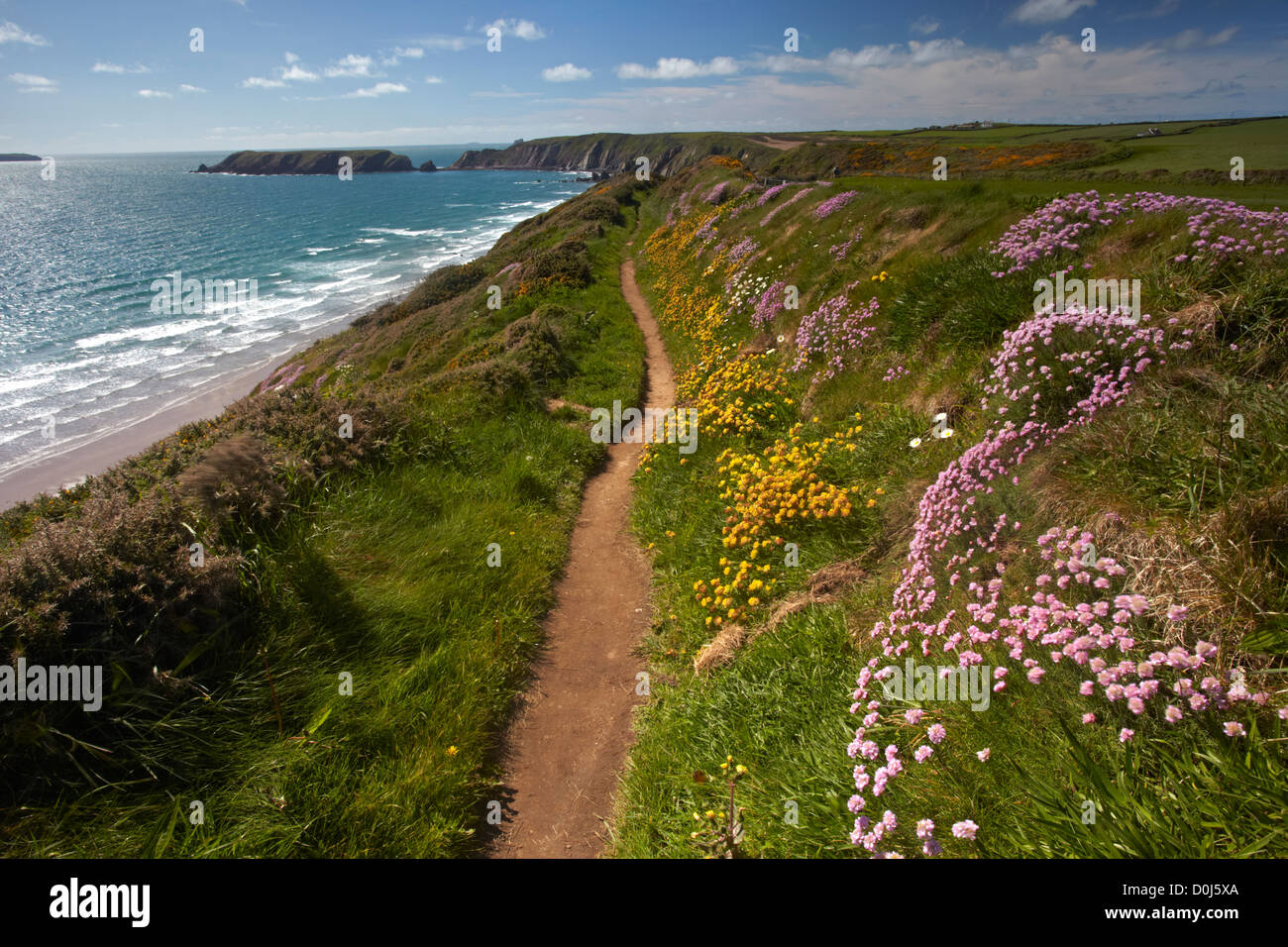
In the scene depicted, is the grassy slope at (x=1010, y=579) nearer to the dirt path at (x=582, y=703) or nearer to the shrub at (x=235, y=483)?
the dirt path at (x=582, y=703)

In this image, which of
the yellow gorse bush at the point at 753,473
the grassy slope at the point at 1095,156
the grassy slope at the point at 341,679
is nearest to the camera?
the grassy slope at the point at 341,679

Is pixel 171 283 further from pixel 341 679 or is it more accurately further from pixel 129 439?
pixel 341 679

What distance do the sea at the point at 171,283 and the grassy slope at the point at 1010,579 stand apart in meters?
25.8

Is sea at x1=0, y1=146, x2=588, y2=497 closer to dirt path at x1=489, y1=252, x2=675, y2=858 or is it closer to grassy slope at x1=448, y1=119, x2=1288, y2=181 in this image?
dirt path at x1=489, y1=252, x2=675, y2=858

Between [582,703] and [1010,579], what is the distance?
349 cm

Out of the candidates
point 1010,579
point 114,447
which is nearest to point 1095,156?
point 1010,579

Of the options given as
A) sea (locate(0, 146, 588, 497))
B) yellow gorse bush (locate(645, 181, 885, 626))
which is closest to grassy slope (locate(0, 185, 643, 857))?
yellow gorse bush (locate(645, 181, 885, 626))

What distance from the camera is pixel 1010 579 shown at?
3.92 metres

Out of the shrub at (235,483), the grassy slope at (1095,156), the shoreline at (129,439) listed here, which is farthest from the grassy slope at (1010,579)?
the grassy slope at (1095,156)

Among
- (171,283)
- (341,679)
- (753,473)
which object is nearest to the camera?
(341,679)

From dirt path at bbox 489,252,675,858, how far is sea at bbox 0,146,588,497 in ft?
76.7

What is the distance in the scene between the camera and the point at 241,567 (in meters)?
4.98

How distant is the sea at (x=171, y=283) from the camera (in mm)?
27641

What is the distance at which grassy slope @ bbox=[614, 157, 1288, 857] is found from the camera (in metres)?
2.57
